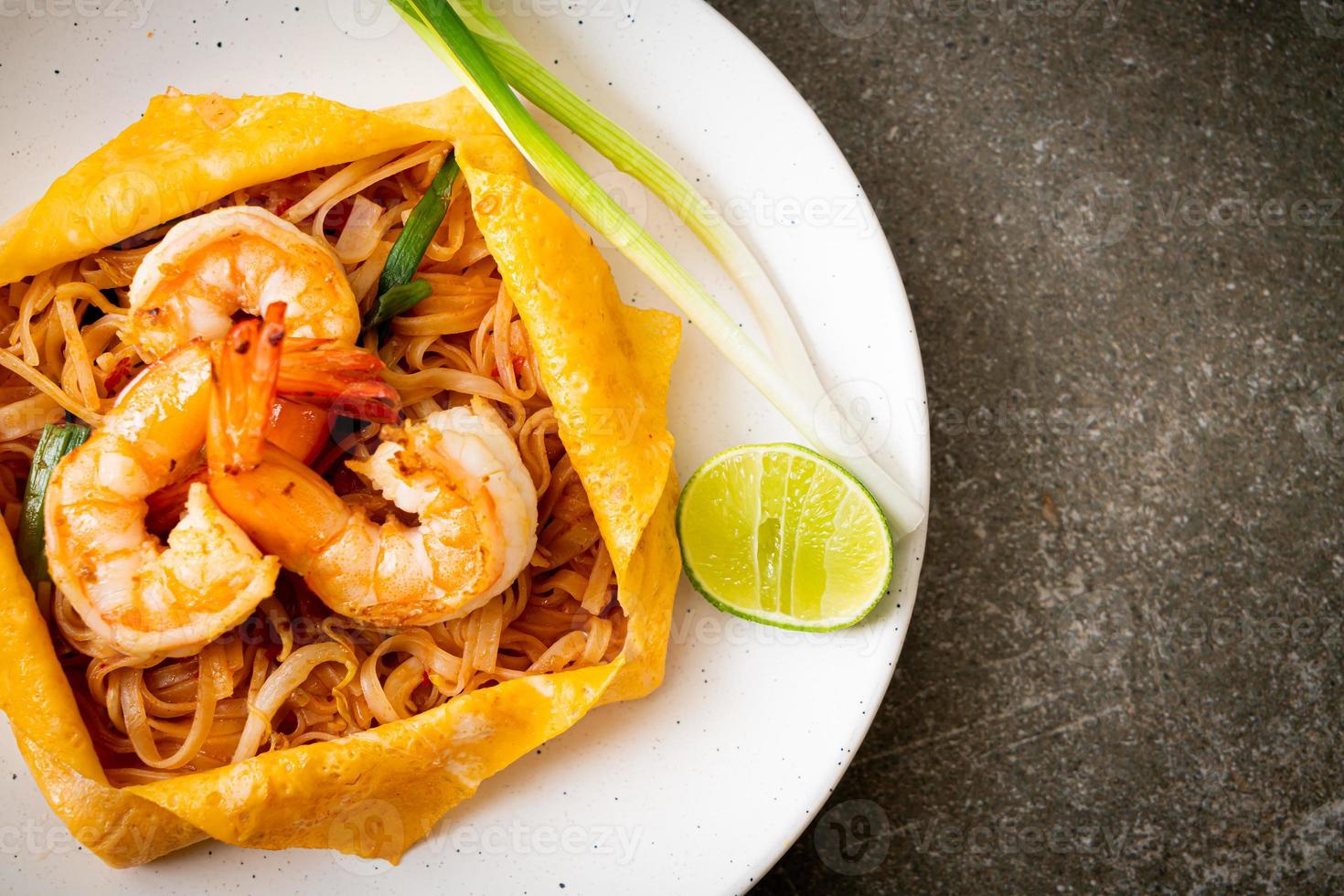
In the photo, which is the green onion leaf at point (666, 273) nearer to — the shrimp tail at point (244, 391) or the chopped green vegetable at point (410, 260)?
the chopped green vegetable at point (410, 260)

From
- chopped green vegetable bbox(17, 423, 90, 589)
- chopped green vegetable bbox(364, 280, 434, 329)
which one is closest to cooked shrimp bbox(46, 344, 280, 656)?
chopped green vegetable bbox(17, 423, 90, 589)

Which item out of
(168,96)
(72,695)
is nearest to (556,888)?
(72,695)

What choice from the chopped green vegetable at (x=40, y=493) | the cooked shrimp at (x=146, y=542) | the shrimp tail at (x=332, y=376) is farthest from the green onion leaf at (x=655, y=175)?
the chopped green vegetable at (x=40, y=493)

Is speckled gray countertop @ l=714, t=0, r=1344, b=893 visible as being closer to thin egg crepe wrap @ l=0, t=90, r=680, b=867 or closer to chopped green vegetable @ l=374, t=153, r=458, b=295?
thin egg crepe wrap @ l=0, t=90, r=680, b=867

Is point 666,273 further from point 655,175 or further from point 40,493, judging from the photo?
point 40,493

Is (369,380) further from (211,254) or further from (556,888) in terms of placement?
(556,888)
